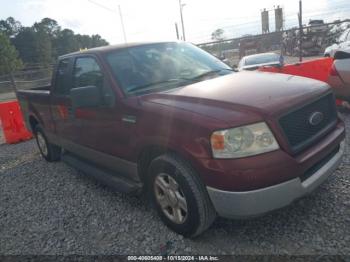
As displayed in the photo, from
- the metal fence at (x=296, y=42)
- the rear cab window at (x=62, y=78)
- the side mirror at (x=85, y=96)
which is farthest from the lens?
the metal fence at (x=296, y=42)

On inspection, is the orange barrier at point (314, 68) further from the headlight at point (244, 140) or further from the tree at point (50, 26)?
the tree at point (50, 26)

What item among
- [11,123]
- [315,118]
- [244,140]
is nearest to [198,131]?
[244,140]

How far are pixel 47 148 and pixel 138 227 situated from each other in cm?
322

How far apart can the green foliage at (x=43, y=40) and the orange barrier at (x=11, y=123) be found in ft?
168

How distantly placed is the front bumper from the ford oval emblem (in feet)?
1.62

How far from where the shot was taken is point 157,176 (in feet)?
10.1

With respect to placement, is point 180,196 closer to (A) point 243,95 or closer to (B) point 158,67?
(A) point 243,95

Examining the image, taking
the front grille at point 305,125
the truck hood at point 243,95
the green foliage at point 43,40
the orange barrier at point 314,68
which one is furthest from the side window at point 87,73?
the green foliage at point 43,40

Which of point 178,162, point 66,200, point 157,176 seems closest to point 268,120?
point 178,162

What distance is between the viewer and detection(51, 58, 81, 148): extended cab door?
4.40 metres

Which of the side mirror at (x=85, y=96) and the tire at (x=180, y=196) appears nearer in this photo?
the tire at (x=180, y=196)

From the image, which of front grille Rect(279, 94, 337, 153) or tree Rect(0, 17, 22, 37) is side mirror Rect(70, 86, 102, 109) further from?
tree Rect(0, 17, 22, 37)

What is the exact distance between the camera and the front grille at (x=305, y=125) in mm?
2607

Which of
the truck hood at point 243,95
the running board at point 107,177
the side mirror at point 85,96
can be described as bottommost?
the running board at point 107,177
